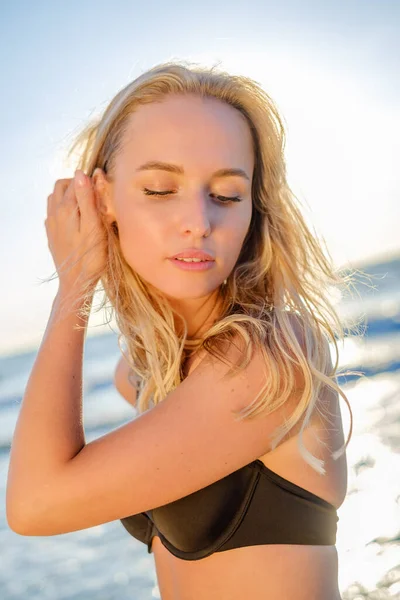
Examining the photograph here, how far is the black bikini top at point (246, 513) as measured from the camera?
2432 mm

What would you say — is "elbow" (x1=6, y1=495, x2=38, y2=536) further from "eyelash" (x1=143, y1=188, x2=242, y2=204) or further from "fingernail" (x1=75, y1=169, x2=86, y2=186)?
"fingernail" (x1=75, y1=169, x2=86, y2=186)

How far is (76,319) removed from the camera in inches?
101

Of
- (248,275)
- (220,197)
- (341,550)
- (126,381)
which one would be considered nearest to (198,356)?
(248,275)

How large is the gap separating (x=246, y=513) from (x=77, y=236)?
121 centimetres

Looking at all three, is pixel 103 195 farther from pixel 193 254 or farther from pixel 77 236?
pixel 193 254

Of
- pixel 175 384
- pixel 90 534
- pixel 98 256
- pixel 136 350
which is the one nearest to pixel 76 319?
pixel 98 256

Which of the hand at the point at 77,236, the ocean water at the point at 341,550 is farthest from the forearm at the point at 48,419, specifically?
the ocean water at the point at 341,550

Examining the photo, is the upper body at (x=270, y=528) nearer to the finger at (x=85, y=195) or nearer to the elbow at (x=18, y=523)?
the elbow at (x=18, y=523)

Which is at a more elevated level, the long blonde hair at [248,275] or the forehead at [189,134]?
the forehead at [189,134]

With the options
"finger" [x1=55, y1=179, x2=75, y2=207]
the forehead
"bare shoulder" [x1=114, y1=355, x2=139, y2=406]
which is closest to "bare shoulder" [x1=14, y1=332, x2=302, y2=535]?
the forehead

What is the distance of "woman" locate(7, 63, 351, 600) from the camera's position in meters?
2.24

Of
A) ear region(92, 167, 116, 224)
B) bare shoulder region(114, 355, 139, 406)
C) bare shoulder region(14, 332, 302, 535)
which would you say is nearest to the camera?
bare shoulder region(14, 332, 302, 535)

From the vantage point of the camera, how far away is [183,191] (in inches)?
99.8

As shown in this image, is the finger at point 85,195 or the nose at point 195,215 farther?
the finger at point 85,195
